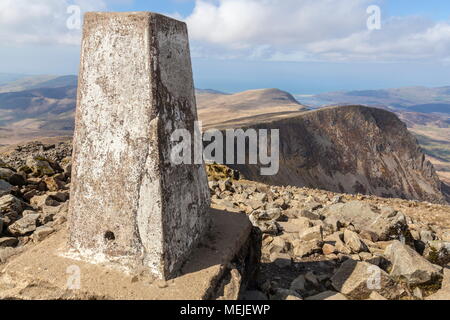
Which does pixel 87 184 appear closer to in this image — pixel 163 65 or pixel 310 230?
pixel 163 65

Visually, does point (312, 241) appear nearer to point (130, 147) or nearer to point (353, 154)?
point (130, 147)

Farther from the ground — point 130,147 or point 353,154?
point 130,147

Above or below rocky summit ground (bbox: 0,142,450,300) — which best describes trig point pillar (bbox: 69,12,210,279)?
above

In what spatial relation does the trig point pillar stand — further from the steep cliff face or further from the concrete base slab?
the steep cliff face

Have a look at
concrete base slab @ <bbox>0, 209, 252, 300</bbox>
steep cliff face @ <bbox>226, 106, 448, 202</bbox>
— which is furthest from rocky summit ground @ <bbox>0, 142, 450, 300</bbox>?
steep cliff face @ <bbox>226, 106, 448, 202</bbox>

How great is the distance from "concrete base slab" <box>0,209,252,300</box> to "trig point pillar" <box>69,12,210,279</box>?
15 cm

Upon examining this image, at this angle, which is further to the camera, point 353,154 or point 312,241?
point 353,154

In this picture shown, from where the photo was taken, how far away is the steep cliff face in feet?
148

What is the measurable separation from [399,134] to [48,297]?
6665 cm

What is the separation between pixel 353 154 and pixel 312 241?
50.3m

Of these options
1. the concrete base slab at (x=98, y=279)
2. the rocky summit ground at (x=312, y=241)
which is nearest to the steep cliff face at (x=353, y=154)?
the rocky summit ground at (x=312, y=241)

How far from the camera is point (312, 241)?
6930 mm

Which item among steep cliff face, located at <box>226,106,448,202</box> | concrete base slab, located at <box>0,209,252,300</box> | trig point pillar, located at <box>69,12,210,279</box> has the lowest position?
steep cliff face, located at <box>226,106,448,202</box>

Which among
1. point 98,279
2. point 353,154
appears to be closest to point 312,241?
point 98,279
